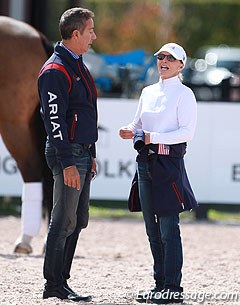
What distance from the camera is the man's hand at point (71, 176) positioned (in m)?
5.77

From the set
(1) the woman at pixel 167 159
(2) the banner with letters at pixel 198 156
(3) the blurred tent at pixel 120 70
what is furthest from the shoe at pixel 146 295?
(3) the blurred tent at pixel 120 70

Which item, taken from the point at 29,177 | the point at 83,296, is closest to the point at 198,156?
the point at 29,177

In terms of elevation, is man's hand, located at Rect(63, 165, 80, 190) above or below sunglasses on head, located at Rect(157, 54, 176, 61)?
below

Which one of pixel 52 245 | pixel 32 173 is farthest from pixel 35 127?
pixel 52 245

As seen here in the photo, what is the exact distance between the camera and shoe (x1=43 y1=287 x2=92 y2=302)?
6.05 metres

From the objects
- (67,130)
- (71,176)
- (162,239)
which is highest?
(67,130)

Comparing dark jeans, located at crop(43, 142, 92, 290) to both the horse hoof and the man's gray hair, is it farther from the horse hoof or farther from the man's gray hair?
the horse hoof

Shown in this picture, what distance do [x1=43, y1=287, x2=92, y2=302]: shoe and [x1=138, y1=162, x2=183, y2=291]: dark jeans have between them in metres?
0.51

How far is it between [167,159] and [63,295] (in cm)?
111

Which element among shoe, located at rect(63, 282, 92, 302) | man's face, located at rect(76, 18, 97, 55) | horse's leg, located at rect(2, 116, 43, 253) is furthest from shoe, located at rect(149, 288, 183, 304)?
horse's leg, located at rect(2, 116, 43, 253)

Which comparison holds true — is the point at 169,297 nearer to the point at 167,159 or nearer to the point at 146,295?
the point at 146,295

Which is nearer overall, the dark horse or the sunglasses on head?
the sunglasses on head

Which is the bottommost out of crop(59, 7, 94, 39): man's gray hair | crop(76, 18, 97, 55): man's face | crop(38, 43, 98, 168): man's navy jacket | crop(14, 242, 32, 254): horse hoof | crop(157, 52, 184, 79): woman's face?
crop(14, 242, 32, 254): horse hoof

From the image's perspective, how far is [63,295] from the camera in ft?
19.9
